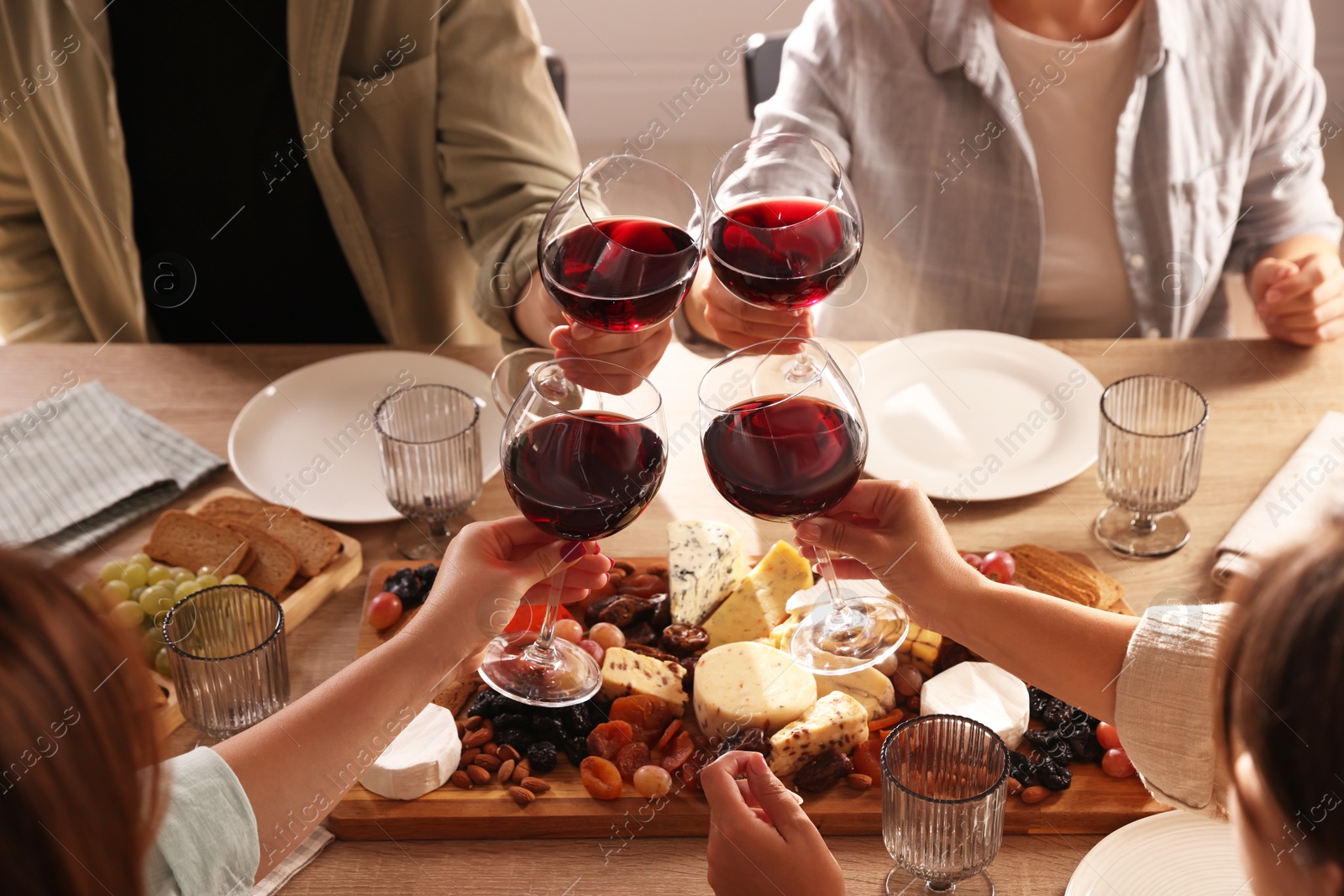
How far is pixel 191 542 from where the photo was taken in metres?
1.49

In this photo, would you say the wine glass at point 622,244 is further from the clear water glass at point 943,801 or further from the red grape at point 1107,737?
the red grape at point 1107,737

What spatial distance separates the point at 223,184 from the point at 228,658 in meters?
1.10

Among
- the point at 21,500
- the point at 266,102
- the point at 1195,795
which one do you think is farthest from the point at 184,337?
the point at 1195,795

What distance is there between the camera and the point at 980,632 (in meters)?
1.17

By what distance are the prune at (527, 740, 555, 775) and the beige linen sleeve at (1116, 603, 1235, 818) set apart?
1.91 feet

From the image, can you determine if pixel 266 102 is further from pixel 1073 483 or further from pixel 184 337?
pixel 1073 483

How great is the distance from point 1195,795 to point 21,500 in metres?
1.49

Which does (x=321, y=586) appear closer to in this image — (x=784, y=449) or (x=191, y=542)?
(x=191, y=542)

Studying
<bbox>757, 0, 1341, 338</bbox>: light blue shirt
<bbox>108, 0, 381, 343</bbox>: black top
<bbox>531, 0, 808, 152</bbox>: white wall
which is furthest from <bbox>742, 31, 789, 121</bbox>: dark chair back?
<bbox>531, 0, 808, 152</bbox>: white wall

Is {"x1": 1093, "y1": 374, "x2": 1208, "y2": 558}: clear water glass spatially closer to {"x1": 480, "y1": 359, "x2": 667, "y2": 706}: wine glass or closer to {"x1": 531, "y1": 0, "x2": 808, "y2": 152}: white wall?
{"x1": 480, "y1": 359, "x2": 667, "y2": 706}: wine glass

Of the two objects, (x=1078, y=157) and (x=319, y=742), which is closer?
(x=319, y=742)

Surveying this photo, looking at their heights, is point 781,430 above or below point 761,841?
above

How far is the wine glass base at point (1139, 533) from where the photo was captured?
1.48 metres

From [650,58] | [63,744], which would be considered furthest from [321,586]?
[650,58]
